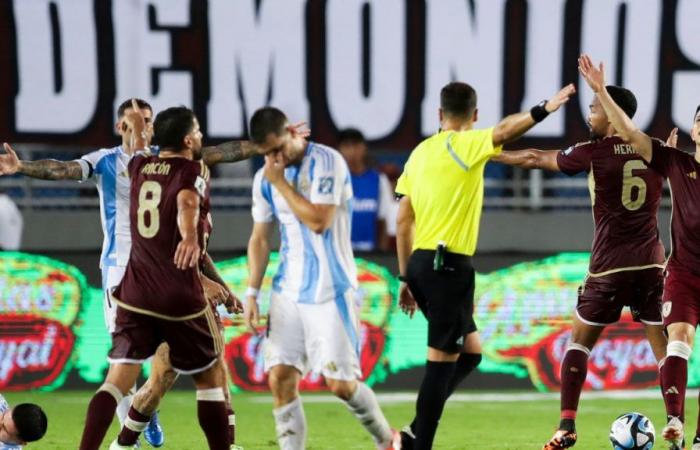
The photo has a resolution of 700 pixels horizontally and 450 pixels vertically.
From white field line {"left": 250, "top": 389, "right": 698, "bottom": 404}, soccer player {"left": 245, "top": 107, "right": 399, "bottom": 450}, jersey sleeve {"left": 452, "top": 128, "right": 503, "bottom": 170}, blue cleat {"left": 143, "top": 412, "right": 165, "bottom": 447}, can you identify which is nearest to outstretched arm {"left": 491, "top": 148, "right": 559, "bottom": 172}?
jersey sleeve {"left": 452, "top": 128, "right": 503, "bottom": 170}

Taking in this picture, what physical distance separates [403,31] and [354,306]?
25.3 ft

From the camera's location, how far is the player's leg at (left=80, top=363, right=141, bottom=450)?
7469mm

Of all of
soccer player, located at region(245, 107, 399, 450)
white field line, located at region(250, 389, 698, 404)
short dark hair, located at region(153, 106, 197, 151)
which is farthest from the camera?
white field line, located at region(250, 389, 698, 404)

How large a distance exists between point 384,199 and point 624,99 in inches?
208

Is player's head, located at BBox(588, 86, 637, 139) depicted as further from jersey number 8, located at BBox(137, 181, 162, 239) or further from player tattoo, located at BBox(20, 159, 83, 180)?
player tattoo, located at BBox(20, 159, 83, 180)

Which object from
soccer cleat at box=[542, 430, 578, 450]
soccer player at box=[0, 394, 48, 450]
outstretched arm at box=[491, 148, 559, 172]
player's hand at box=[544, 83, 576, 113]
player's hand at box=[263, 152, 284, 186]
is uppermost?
player's hand at box=[544, 83, 576, 113]

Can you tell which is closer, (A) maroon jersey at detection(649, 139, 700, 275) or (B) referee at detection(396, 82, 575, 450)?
(B) referee at detection(396, 82, 575, 450)

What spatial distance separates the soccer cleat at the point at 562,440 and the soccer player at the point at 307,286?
1.44m

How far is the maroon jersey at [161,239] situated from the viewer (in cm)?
744

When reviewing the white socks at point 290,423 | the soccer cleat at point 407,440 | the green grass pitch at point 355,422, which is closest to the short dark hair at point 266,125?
the white socks at point 290,423

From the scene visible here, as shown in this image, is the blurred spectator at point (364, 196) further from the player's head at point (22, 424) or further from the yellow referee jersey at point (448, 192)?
the player's head at point (22, 424)

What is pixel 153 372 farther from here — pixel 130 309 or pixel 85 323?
pixel 85 323

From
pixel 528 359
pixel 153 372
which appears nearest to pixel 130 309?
pixel 153 372

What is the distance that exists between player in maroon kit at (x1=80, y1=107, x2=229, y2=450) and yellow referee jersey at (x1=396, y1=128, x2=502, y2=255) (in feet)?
3.92
